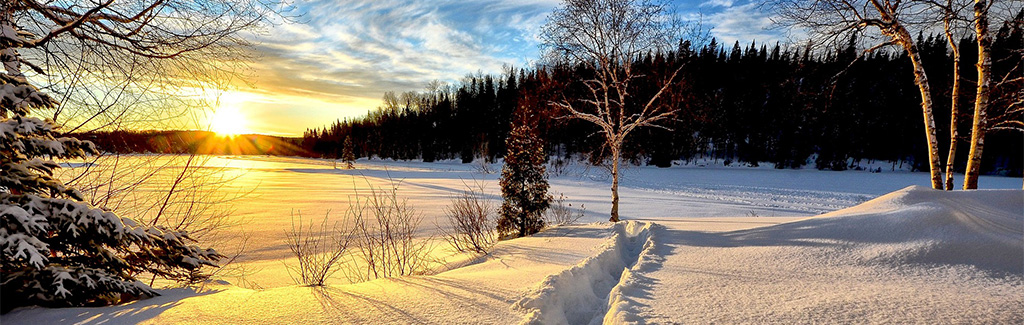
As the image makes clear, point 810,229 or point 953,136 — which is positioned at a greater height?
point 953,136

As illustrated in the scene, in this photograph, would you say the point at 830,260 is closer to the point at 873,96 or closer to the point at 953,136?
the point at 953,136

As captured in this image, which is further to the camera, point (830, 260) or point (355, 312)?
point (830, 260)

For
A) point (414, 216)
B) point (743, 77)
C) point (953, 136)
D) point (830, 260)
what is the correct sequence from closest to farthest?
1. point (830, 260)
2. point (953, 136)
3. point (414, 216)
4. point (743, 77)

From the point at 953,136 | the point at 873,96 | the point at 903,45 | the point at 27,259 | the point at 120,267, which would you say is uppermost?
the point at 873,96

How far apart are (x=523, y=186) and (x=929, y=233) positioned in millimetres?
5782

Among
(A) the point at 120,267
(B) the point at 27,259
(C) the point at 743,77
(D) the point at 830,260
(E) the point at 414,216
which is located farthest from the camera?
(C) the point at 743,77

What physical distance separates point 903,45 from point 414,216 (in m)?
11.7

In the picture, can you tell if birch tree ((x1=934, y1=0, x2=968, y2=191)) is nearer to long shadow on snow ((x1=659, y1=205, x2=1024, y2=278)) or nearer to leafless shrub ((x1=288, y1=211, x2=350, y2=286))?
long shadow on snow ((x1=659, y1=205, x2=1024, y2=278))

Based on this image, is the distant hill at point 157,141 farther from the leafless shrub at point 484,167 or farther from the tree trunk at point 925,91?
the leafless shrub at point 484,167

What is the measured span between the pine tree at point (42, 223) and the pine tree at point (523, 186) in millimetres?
5737

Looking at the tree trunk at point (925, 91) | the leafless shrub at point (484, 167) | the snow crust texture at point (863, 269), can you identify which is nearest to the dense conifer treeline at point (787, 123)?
the leafless shrub at point (484, 167)

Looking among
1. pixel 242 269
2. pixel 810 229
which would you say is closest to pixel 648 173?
pixel 810 229

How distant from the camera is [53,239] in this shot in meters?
2.76

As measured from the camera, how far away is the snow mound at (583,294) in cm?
277
